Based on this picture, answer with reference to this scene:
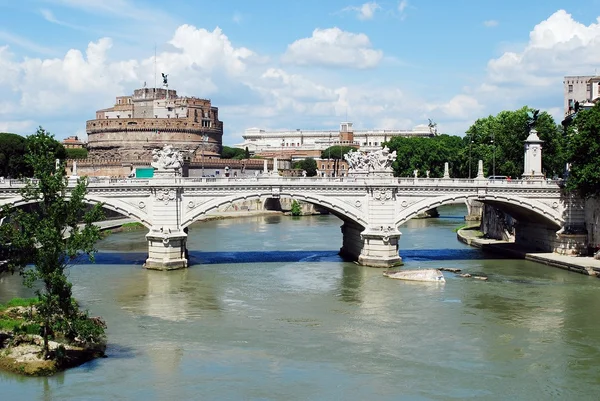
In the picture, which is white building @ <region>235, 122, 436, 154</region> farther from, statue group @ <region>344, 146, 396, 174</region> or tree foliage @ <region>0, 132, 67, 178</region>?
statue group @ <region>344, 146, 396, 174</region>

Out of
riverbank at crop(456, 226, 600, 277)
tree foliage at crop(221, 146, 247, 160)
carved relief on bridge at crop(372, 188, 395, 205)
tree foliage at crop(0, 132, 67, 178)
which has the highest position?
tree foliage at crop(221, 146, 247, 160)

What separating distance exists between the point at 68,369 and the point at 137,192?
19033mm

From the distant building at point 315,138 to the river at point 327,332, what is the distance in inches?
4352

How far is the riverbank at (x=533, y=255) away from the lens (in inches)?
1558

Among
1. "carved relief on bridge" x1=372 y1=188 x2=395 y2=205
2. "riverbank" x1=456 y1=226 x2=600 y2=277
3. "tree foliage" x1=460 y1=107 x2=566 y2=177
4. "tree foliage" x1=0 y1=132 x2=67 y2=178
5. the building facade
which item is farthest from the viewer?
the building facade

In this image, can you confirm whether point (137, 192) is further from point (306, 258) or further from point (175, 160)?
point (306, 258)

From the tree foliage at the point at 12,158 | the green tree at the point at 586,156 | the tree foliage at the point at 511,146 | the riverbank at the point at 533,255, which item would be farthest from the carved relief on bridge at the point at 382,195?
the tree foliage at the point at 12,158

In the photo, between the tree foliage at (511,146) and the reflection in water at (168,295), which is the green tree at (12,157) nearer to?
the reflection in water at (168,295)

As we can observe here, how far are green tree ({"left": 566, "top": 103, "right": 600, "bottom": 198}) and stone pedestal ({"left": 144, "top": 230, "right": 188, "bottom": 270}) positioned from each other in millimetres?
20675

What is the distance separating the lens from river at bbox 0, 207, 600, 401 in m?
22.1

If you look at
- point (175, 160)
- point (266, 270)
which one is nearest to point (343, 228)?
point (266, 270)

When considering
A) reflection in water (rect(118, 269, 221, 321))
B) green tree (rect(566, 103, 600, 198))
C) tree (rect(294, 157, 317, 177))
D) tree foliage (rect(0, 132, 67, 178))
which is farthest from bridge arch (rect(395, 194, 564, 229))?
tree (rect(294, 157, 317, 177))

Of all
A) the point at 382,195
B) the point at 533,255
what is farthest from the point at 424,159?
the point at 382,195

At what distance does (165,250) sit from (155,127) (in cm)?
5788
